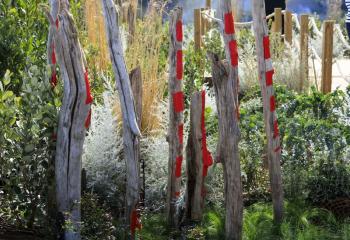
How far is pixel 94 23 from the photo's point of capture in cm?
565

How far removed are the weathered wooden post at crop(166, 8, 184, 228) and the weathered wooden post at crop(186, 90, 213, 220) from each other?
67 mm

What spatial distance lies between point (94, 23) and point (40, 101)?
2.33 m

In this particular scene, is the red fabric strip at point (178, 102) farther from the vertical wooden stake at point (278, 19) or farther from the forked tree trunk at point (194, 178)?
the vertical wooden stake at point (278, 19)

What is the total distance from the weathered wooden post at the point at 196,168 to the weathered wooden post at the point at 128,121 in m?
0.39

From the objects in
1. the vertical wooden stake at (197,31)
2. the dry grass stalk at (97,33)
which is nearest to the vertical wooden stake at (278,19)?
the vertical wooden stake at (197,31)

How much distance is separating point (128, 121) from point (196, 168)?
55cm

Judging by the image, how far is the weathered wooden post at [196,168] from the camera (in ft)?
12.6

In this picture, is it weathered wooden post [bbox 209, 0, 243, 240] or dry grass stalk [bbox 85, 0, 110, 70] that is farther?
dry grass stalk [bbox 85, 0, 110, 70]

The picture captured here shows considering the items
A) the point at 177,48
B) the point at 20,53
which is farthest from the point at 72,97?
the point at 20,53

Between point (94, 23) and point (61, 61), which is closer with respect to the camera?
point (61, 61)

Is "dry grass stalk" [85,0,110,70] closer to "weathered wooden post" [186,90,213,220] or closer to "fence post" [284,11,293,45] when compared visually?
"weathered wooden post" [186,90,213,220]

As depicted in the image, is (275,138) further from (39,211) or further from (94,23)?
(94,23)

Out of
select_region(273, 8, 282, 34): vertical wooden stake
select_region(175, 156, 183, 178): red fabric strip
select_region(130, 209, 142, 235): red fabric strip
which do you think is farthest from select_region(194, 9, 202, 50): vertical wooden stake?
select_region(130, 209, 142, 235): red fabric strip

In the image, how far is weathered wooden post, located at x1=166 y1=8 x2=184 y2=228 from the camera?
12.5ft
